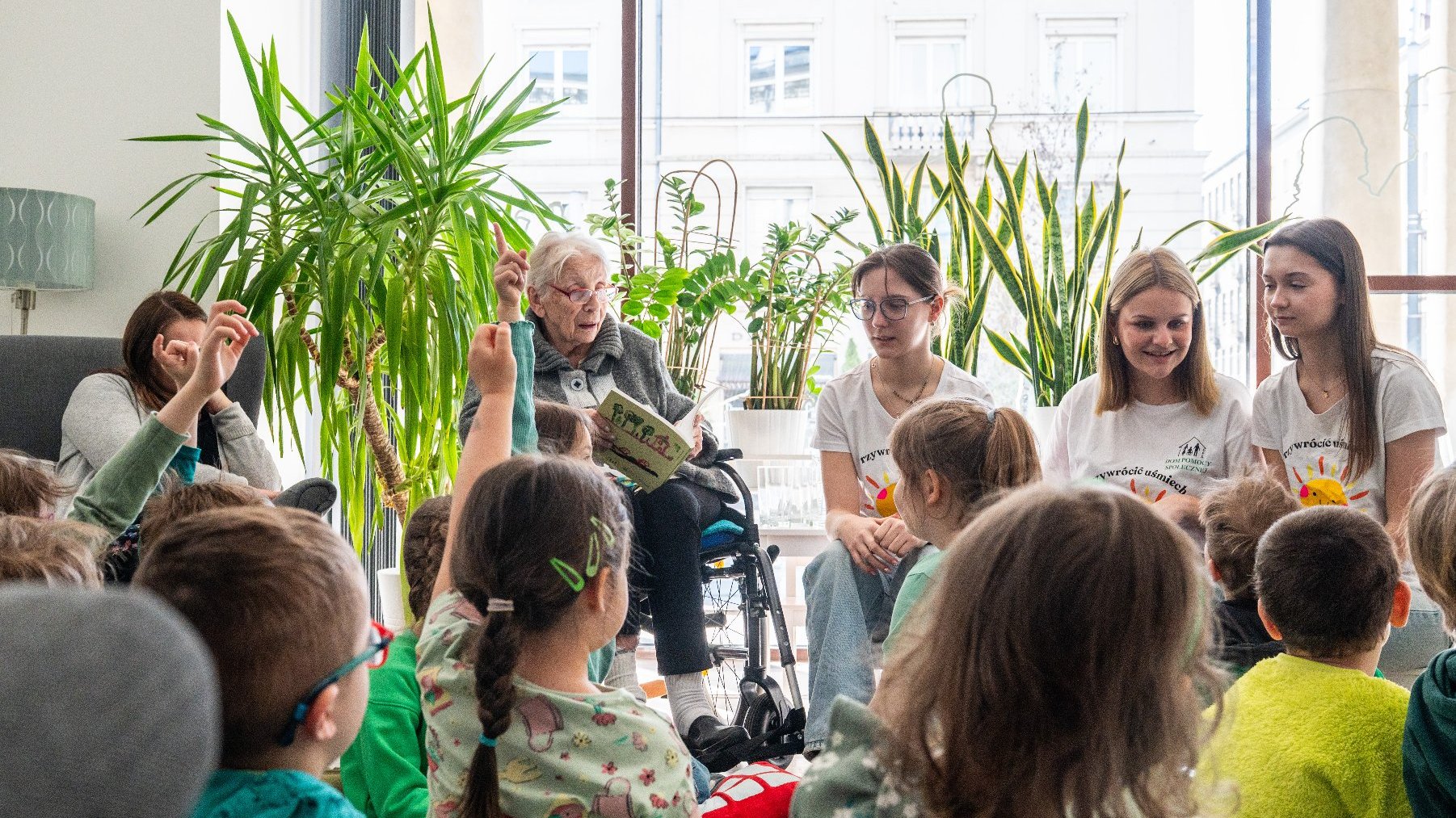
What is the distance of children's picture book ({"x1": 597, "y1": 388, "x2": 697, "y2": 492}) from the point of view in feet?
7.09

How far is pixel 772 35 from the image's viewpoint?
4.26m

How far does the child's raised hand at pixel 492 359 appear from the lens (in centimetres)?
148

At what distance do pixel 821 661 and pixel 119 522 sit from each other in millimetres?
1251

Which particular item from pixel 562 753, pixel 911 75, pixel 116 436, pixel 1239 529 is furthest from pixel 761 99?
pixel 562 753

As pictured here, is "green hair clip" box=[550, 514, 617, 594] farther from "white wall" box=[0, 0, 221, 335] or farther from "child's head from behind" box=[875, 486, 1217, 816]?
"white wall" box=[0, 0, 221, 335]

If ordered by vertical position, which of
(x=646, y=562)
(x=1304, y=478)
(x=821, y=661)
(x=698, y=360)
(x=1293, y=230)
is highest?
(x=1293, y=230)

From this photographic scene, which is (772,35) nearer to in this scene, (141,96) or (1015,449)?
(141,96)

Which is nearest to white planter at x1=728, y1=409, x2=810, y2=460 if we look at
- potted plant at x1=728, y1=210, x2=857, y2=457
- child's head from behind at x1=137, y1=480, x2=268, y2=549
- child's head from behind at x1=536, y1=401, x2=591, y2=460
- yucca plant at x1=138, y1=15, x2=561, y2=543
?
potted plant at x1=728, y1=210, x2=857, y2=457

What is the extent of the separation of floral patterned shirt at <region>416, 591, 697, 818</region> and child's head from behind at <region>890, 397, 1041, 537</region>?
28.1 inches

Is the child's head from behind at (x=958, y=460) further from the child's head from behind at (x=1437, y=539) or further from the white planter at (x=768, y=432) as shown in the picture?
the white planter at (x=768, y=432)

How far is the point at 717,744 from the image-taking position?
7.18ft

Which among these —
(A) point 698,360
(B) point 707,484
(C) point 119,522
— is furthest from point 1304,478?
(C) point 119,522

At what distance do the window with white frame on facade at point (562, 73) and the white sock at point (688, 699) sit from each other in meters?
2.61

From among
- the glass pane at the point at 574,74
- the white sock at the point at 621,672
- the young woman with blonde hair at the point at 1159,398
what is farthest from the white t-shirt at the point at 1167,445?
the glass pane at the point at 574,74
